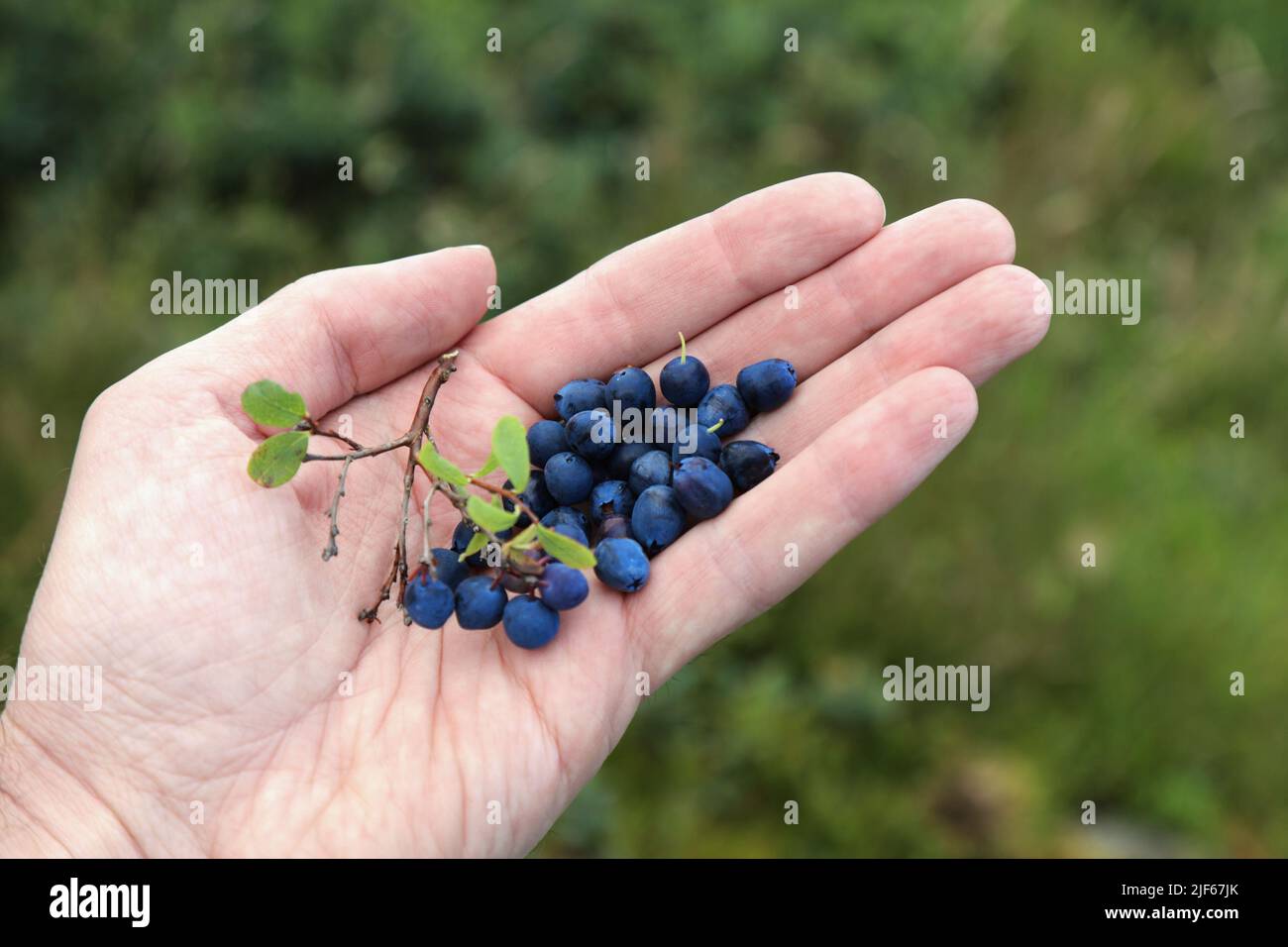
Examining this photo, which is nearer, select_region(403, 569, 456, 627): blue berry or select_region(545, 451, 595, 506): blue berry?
select_region(403, 569, 456, 627): blue berry

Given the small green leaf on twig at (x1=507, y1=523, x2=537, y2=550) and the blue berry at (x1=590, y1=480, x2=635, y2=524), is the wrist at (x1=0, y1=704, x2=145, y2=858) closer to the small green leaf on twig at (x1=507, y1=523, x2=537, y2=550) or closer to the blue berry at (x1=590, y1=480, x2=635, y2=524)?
the small green leaf on twig at (x1=507, y1=523, x2=537, y2=550)

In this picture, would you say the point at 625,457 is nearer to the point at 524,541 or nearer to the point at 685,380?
the point at 685,380

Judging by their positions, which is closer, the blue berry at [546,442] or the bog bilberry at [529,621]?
the bog bilberry at [529,621]

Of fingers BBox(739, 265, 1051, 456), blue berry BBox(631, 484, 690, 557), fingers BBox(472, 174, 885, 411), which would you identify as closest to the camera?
blue berry BBox(631, 484, 690, 557)

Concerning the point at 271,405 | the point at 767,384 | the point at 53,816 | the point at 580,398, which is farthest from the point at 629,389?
the point at 53,816

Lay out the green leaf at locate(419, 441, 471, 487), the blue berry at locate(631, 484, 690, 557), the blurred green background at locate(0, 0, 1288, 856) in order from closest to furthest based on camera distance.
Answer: the green leaf at locate(419, 441, 471, 487) → the blue berry at locate(631, 484, 690, 557) → the blurred green background at locate(0, 0, 1288, 856)

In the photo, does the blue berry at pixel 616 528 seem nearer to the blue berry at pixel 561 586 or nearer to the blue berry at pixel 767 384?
the blue berry at pixel 561 586
